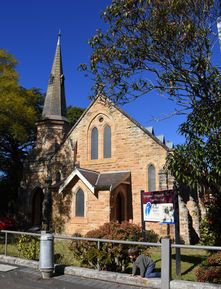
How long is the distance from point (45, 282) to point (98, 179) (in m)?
12.9

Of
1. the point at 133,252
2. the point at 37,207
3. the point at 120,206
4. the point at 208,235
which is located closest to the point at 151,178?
the point at 120,206

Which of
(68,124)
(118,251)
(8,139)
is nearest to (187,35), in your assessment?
(118,251)

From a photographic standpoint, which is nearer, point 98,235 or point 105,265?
point 105,265

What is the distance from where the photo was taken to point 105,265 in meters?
9.12

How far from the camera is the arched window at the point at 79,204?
20031mm

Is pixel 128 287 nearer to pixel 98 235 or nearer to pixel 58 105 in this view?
pixel 98 235

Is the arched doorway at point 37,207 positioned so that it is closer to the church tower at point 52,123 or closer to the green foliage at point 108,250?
the church tower at point 52,123

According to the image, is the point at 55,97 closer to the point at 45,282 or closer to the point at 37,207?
the point at 37,207

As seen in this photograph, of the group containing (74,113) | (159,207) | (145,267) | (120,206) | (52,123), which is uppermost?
(74,113)

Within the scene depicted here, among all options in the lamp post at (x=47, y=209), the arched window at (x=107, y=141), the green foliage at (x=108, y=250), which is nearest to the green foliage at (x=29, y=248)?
the green foliage at (x=108, y=250)

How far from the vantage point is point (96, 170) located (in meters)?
22.5

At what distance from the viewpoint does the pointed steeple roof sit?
87.7 ft

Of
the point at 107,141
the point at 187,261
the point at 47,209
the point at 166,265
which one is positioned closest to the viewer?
the point at 166,265

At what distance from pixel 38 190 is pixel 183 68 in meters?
19.3
